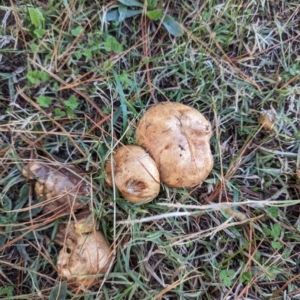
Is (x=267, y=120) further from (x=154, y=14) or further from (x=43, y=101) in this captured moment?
(x=43, y=101)

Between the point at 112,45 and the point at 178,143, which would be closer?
the point at 178,143

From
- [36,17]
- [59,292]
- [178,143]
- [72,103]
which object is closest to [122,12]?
[36,17]

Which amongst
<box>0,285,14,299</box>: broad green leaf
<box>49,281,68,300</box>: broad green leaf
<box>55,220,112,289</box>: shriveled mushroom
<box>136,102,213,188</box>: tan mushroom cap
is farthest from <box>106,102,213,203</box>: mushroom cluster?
<box>0,285,14,299</box>: broad green leaf

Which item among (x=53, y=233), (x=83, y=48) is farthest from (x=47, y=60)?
(x=53, y=233)

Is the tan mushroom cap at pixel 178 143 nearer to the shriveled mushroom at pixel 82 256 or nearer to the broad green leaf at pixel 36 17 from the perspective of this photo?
the shriveled mushroom at pixel 82 256

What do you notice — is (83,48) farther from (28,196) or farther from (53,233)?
(53,233)

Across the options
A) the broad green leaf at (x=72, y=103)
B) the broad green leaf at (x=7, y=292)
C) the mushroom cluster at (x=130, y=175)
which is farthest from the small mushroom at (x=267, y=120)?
the broad green leaf at (x=7, y=292)

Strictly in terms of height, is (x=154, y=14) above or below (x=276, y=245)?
above

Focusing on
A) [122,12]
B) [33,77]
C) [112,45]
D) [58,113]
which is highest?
[122,12]
